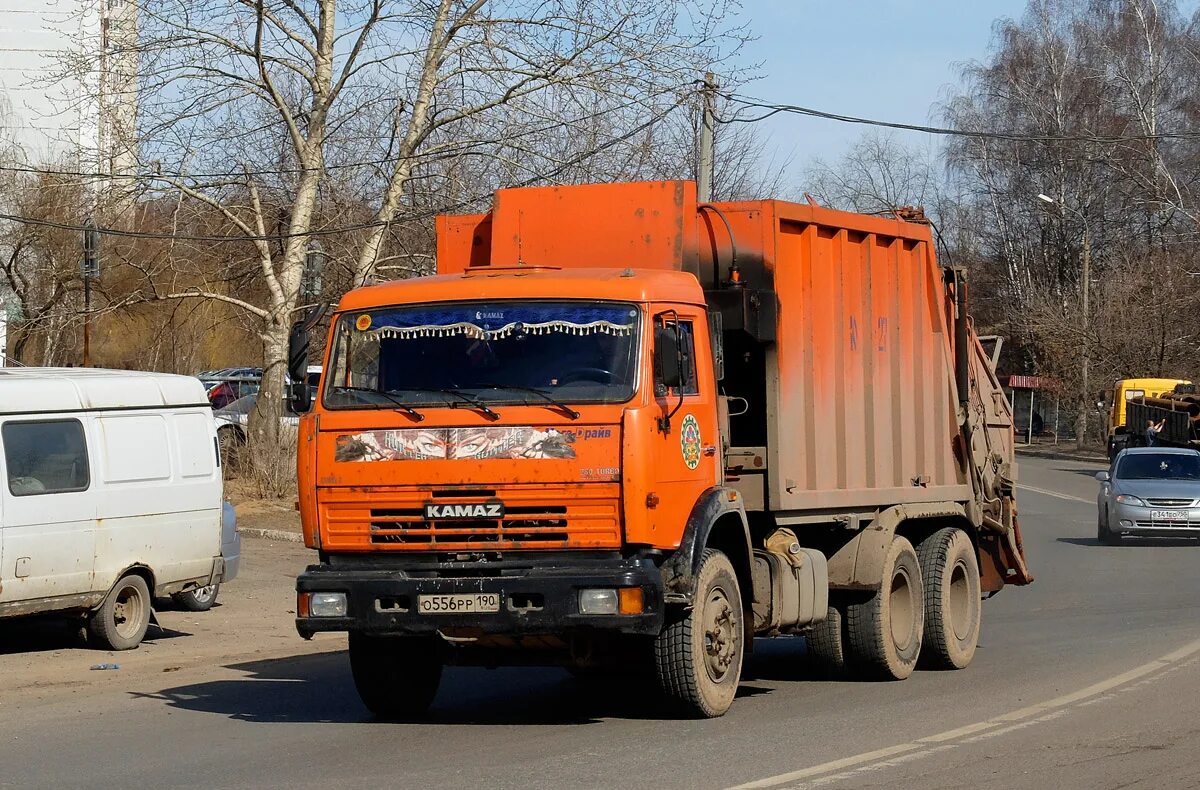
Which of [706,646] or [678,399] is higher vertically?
[678,399]

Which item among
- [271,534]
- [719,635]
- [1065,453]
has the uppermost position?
[1065,453]

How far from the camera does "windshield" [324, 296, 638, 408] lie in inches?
341

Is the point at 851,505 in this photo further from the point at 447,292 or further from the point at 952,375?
the point at 447,292

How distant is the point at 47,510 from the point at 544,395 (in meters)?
6.04

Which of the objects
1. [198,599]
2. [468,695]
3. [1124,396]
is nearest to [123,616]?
[198,599]

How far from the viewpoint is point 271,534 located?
78.8 feet

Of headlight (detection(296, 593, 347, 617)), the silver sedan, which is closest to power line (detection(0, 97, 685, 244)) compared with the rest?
the silver sedan

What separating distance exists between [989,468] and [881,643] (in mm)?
2913

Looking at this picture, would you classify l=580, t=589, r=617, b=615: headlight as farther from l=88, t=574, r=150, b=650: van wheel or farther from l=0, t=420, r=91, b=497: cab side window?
l=88, t=574, r=150, b=650: van wheel

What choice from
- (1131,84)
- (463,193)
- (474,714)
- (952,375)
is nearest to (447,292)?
(474,714)

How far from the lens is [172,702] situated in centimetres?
1064

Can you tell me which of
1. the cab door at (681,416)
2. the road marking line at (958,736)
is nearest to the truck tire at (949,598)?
the road marking line at (958,736)

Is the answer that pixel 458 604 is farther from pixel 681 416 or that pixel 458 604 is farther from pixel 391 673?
pixel 681 416

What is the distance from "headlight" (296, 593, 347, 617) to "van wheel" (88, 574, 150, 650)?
5.44 m
